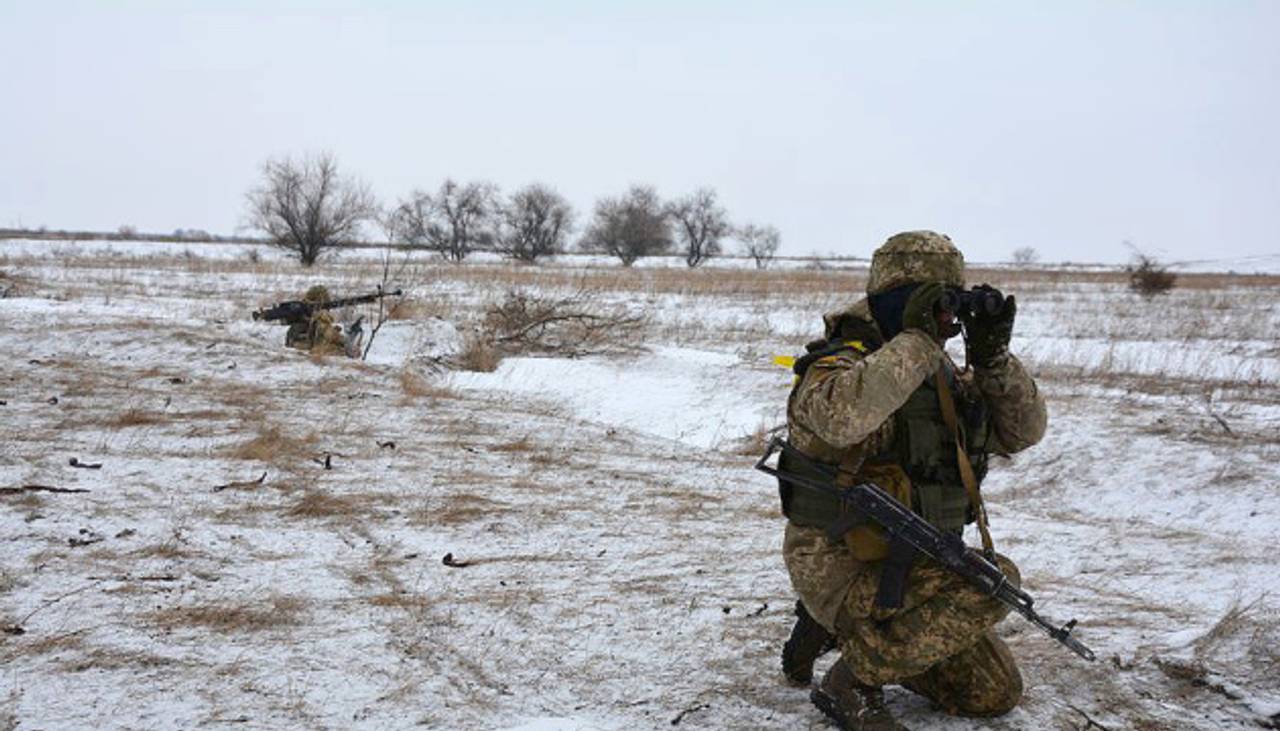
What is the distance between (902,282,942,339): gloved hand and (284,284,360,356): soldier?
10117mm

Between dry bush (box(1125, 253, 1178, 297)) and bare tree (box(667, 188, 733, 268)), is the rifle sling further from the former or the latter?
bare tree (box(667, 188, 733, 268))

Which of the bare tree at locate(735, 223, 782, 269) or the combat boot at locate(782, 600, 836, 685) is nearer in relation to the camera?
the combat boot at locate(782, 600, 836, 685)

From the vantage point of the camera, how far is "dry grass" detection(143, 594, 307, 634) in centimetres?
349

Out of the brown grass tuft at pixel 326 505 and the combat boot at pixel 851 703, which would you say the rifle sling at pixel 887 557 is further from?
→ the brown grass tuft at pixel 326 505

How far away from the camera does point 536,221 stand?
47781 mm

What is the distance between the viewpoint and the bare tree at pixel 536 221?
47.6 meters

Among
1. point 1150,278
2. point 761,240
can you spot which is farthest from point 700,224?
point 1150,278

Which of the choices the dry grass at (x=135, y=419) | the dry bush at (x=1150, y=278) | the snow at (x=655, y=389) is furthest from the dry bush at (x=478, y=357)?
the dry bush at (x=1150, y=278)

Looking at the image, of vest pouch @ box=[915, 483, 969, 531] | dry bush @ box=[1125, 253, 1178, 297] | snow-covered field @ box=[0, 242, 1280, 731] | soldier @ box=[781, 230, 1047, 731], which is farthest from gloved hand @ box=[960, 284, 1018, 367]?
dry bush @ box=[1125, 253, 1178, 297]

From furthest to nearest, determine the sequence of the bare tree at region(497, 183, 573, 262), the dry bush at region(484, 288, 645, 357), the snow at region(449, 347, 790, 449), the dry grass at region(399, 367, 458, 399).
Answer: the bare tree at region(497, 183, 573, 262) < the dry bush at region(484, 288, 645, 357) < the dry grass at region(399, 367, 458, 399) < the snow at region(449, 347, 790, 449)

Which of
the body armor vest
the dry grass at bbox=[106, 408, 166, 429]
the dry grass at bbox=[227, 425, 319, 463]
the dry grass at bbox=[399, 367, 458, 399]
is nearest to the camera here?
the body armor vest

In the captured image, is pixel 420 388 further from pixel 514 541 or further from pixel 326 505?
pixel 514 541

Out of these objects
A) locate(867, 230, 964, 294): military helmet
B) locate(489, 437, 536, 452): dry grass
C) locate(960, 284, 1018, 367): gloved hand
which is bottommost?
locate(489, 437, 536, 452): dry grass

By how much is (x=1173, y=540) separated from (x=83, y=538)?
5.63m
